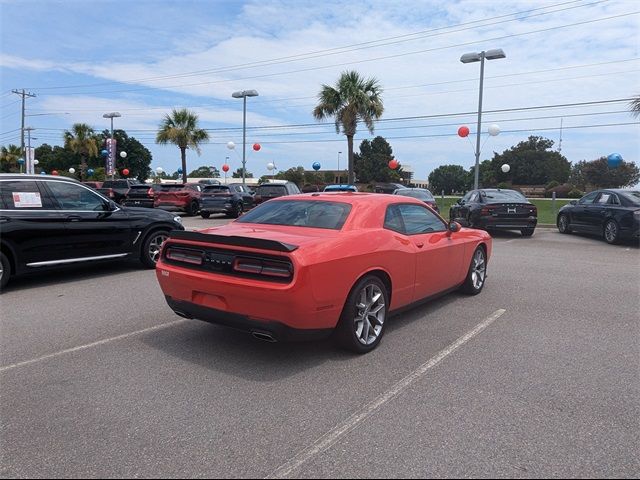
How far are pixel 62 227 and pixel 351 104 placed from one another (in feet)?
79.8

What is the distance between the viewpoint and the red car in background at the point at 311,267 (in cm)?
390

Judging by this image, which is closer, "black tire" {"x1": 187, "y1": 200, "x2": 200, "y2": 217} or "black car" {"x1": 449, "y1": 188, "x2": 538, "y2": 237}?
"black car" {"x1": 449, "y1": 188, "x2": 538, "y2": 237}

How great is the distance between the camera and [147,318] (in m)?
5.64

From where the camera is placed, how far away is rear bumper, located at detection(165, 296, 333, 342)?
390 cm

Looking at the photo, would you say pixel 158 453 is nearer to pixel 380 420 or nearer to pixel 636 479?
pixel 380 420

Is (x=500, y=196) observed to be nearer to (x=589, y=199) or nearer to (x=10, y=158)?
(x=589, y=199)

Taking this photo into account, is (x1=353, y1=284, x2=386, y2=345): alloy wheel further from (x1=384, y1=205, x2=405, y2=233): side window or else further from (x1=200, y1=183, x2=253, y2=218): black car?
(x1=200, y1=183, x2=253, y2=218): black car

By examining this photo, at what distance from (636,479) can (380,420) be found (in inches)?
56.6

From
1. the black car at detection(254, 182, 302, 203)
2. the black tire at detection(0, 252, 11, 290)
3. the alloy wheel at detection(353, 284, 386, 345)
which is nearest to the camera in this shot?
the alloy wheel at detection(353, 284, 386, 345)

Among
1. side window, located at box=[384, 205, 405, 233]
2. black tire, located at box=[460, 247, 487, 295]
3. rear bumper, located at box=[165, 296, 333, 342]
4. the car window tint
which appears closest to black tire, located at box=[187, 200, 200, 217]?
black tire, located at box=[460, 247, 487, 295]

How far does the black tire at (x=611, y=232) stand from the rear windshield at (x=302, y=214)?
10822mm

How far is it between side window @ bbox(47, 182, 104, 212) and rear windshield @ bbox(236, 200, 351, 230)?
385cm

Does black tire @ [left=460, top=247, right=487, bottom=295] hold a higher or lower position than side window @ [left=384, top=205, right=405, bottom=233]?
lower

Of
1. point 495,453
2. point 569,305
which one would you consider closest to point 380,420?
point 495,453
